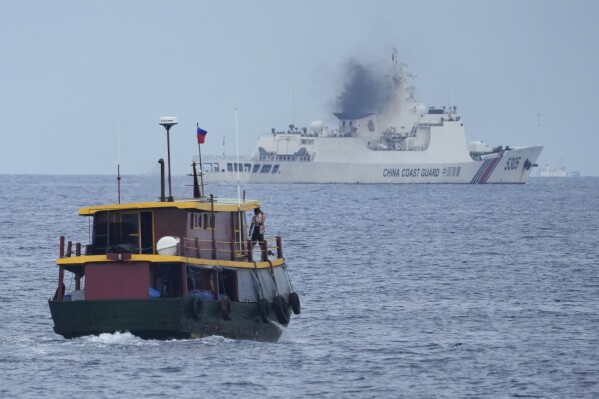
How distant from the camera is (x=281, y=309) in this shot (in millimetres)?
34969

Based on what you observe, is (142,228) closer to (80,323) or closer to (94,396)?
(80,323)

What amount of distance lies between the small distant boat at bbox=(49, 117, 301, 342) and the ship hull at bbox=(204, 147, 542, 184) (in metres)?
134

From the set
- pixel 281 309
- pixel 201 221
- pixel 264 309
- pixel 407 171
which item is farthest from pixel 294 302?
pixel 407 171

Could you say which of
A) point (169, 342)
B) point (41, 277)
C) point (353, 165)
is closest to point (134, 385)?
point (169, 342)

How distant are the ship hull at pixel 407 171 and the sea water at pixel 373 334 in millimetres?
93911

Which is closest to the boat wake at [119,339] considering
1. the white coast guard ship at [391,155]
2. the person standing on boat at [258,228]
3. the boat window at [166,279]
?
the boat window at [166,279]

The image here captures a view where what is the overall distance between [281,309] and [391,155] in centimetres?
13594

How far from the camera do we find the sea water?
2914cm

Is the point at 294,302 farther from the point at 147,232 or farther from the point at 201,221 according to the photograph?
the point at 147,232

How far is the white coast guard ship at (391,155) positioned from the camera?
16900cm

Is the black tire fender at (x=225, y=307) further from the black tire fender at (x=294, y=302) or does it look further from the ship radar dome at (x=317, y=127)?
the ship radar dome at (x=317, y=127)

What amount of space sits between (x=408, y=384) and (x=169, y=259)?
19.7ft

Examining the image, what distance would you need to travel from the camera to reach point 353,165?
170m

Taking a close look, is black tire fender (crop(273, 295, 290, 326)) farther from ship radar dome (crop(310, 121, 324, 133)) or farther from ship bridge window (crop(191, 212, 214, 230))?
ship radar dome (crop(310, 121, 324, 133))
